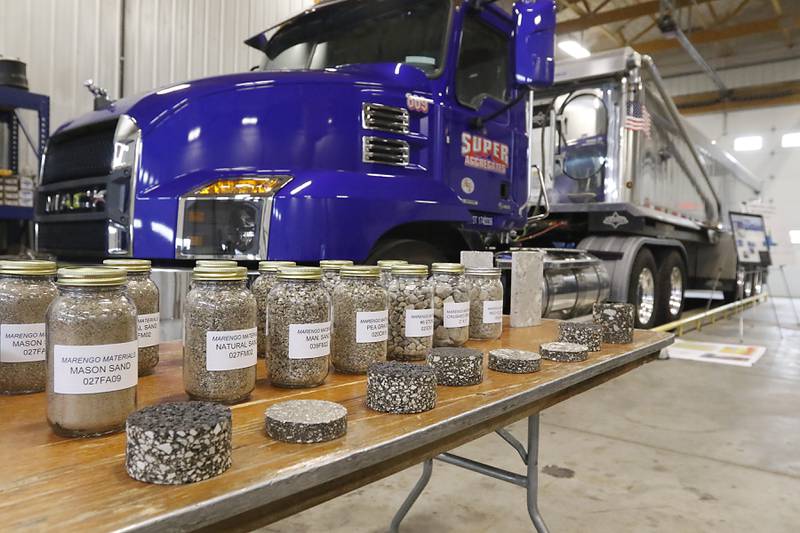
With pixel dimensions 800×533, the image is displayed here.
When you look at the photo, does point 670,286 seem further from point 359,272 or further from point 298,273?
point 298,273

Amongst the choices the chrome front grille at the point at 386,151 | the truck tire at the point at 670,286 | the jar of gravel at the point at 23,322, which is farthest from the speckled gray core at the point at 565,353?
the truck tire at the point at 670,286

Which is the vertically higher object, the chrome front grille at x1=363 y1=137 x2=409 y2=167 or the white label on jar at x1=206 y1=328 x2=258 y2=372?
the chrome front grille at x1=363 y1=137 x2=409 y2=167

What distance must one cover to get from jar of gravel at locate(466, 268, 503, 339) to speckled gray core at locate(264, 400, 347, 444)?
719mm

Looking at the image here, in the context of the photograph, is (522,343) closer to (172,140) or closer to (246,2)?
(172,140)

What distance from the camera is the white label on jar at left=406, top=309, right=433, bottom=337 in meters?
1.18

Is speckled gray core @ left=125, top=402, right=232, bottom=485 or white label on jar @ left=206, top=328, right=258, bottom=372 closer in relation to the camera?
speckled gray core @ left=125, top=402, right=232, bottom=485

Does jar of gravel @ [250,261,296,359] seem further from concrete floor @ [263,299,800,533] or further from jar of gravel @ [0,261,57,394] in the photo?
concrete floor @ [263,299,800,533]

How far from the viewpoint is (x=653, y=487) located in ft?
7.34

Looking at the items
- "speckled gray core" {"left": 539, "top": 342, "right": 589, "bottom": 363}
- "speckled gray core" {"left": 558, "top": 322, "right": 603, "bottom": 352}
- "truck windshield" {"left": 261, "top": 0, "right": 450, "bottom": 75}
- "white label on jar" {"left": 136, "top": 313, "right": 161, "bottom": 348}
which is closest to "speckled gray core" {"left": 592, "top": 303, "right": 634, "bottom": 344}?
"speckled gray core" {"left": 558, "top": 322, "right": 603, "bottom": 352}

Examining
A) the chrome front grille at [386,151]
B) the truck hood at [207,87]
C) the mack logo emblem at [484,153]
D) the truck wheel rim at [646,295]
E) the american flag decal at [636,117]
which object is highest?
the american flag decal at [636,117]

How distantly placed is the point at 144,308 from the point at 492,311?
82cm

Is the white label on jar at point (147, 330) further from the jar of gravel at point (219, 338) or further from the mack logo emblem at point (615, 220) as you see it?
the mack logo emblem at point (615, 220)

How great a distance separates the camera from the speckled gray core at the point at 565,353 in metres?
1.27

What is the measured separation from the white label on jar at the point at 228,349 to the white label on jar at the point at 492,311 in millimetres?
726
